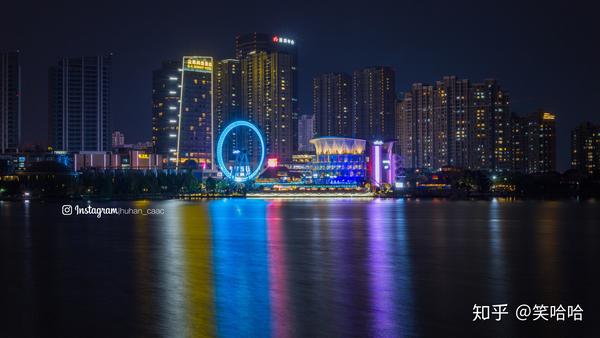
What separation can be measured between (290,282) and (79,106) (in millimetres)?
125907

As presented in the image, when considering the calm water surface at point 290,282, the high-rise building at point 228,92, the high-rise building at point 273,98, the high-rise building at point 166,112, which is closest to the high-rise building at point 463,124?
the high-rise building at point 273,98

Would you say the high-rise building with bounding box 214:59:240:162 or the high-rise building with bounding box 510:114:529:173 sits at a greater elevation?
the high-rise building with bounding box 214:59:240:162

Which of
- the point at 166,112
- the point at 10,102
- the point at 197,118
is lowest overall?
the point at 197,118

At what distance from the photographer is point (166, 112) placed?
436 feet

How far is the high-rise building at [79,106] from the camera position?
136 meters

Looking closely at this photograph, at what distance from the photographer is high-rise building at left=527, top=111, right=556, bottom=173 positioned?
520 feet

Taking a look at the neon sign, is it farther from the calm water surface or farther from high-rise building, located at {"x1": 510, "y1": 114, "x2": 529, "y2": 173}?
the calm water surface

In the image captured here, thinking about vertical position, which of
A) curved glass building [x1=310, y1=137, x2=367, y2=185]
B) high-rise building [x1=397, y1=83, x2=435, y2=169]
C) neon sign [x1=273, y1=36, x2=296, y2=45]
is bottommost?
curved glass building [x1=310, y1=137, x2=367, y2=185]

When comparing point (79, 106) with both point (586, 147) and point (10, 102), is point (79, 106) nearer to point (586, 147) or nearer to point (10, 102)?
point (10, 102)

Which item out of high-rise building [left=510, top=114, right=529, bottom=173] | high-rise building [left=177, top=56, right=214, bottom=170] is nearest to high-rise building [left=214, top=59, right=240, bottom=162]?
high-rise building [left=177, top=56, right=214, bottom=170]

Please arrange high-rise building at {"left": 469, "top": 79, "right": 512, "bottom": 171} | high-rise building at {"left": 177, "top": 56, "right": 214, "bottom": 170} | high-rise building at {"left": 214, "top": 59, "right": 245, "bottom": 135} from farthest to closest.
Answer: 1. high-rise building at {"left": 214, "top": 59, "right": 245, "bottom": 135}
2. high-rise building at {"left": 469, "top": 79, "right": 512, "bottom": 171}
3. high-rise building at {"left": 177, "top": 56, "right": 214, "bottom": 170}

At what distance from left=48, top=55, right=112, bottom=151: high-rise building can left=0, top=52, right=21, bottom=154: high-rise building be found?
6888mm

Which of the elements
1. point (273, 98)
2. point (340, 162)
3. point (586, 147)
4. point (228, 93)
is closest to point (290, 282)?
point (340, 162)

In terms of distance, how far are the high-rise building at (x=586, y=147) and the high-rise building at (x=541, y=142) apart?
245 inches
